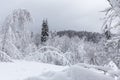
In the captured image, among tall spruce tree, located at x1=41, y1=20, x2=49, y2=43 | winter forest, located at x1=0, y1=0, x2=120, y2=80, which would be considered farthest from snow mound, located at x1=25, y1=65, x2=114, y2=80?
tall spruce tree, located at x1=41, y1=20, x2=49, y2=43

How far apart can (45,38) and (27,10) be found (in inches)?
1786

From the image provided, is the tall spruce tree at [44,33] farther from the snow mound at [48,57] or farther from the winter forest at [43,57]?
the snow mound at [48,57]

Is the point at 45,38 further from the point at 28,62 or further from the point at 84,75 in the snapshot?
the point at 84,75

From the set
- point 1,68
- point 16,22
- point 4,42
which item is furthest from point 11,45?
point 1,68

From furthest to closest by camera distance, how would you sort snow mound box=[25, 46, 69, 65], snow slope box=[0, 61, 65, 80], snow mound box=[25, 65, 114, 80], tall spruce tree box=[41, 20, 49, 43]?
tall spruce tree box=[41, 20, 49, 43] → snow mound box=[25, 46, 69, 65] → snow slope box=[0, 61, 65, 80] → snow mound box=[25, 65, 114, 80]

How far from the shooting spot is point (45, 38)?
57875 millimetres

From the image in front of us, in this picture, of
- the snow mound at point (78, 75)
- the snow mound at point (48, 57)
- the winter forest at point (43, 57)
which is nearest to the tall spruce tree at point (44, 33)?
the winter forest at point (43, 57)

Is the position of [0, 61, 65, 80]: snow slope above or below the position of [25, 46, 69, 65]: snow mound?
below

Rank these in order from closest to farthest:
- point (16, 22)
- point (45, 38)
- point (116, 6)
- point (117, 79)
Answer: point (117, 79)
point (116, 6)
point (16, 22)
point (45, 38)

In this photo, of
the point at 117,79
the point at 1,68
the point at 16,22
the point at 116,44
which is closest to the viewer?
the point at 117,79

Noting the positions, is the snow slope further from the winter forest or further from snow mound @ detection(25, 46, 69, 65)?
snow mound @ detection(25, 46, 69, 65)

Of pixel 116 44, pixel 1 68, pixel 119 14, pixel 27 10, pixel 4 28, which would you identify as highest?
pixel 27 10

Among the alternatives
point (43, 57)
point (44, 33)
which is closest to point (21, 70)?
point (43, 57)

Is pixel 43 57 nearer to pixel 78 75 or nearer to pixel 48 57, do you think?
pixel 48 57
